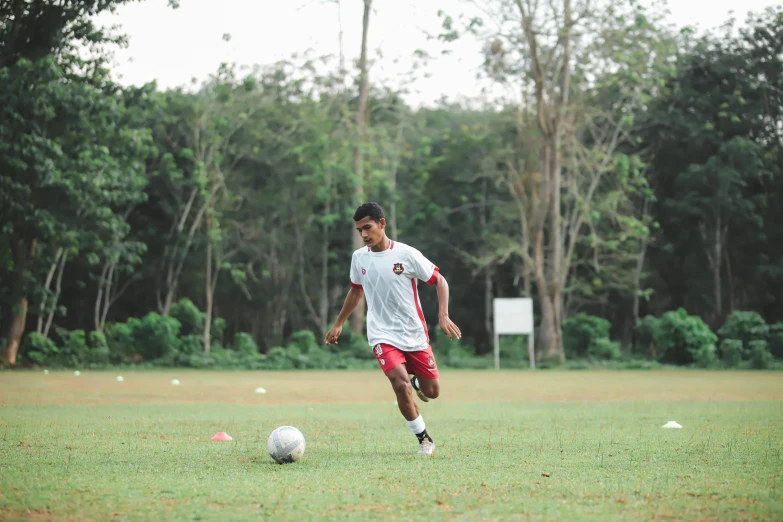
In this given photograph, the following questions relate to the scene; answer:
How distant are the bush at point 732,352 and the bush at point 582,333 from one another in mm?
5053

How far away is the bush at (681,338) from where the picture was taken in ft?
107

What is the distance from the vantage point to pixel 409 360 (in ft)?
29.6

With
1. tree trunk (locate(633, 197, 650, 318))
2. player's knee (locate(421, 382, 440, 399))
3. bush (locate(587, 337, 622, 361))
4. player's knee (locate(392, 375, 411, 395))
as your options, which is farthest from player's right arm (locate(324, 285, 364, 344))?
tree trunk (locate(633, 197, 650, 318))

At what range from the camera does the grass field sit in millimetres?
Result: 5832

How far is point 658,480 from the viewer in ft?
23.0

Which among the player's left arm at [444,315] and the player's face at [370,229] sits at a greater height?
the player's face at [370,229]

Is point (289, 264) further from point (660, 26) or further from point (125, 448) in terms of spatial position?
point (125, 448)

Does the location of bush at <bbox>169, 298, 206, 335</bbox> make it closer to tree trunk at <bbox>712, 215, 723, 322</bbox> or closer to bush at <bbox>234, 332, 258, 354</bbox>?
bush at <bbox>234, 332, 258, 354</bbox>

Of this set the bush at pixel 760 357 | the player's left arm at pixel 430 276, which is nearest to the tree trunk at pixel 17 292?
the bush at pixel 760 357

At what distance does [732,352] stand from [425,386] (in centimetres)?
2505

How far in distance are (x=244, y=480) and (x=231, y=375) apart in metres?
22.3

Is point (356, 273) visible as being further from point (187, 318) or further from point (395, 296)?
point (187, 318)

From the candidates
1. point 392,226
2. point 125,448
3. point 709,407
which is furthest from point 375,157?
point 125,448

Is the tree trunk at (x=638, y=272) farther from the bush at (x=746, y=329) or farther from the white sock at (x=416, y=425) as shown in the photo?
the white sock at (x=416, y=425)
